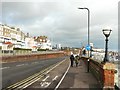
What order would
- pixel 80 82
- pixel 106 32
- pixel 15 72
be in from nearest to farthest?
pixel 106 32 < pixel 80 82 < pixel 15 72

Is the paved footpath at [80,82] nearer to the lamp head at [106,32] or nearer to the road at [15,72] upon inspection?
the lamp head at [106,32]

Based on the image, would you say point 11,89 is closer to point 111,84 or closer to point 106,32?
point 111,84

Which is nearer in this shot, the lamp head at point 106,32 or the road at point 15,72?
the lamp head at point 106,32

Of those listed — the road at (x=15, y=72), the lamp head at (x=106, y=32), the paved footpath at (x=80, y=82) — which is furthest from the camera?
the road at (x=15, y=72)

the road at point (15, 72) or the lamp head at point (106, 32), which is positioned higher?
the lamp head at point (106, 32)

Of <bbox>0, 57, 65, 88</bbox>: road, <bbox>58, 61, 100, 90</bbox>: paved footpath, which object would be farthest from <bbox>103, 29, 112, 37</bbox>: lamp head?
<bbox>0, 57, 65, 88</bbox>: road

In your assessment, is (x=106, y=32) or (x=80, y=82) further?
(x=80, y=82)

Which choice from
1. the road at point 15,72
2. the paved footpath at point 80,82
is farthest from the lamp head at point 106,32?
the road at point 15,72

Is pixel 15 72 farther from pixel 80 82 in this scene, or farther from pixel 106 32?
pixel 106 32

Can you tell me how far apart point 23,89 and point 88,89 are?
3531 millimetres

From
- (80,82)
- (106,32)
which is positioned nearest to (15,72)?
(80,82)

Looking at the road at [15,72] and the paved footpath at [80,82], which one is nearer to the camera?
the paved footpath at [80,82]

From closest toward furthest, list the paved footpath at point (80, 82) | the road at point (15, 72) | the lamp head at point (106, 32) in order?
the lamp head at point (106, 32)
the paved footpath at point (80, 82)
the road at point (15, 72)

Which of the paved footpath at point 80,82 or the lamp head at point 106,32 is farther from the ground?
the lamp head at point 106,32
